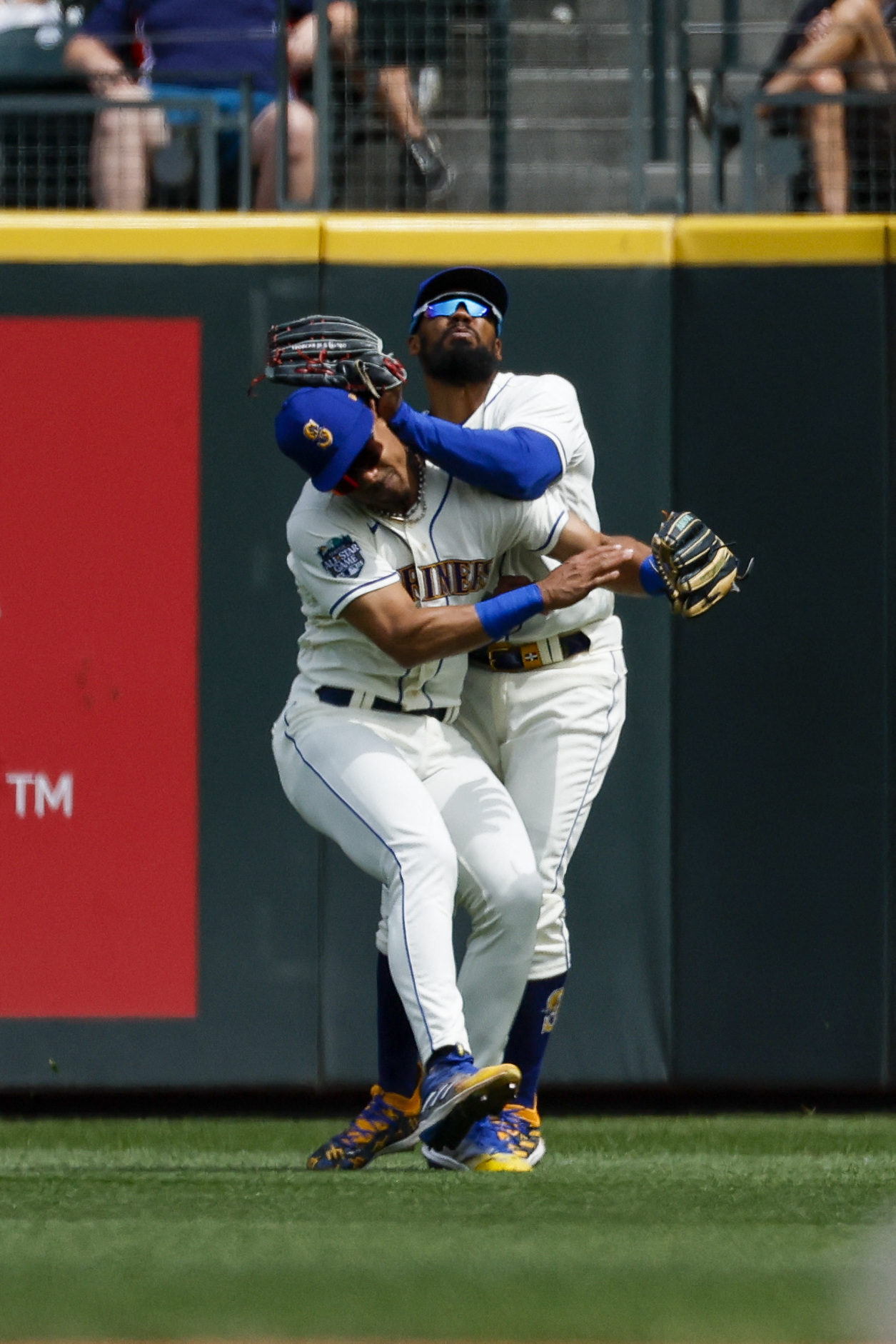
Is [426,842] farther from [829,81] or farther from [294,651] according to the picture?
[829,81]

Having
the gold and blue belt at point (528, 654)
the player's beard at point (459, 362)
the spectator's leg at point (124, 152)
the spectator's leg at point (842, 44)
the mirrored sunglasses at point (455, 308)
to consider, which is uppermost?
the spectator's leg at point (842, 44)

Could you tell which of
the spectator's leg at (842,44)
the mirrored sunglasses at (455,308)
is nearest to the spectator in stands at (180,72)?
the spectator's leg at (842,44)

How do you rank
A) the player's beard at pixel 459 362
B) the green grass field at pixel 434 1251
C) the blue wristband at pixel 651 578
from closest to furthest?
the green grass field at pixel 434 1251 < the blue wristband at pixel 651 578 < the player's beard at pixel 459 362

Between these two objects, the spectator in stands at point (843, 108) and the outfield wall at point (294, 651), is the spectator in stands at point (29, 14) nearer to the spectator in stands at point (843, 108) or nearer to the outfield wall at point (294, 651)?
the outfield wall at point (294, 651)

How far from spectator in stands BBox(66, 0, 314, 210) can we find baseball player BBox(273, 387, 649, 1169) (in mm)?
1944

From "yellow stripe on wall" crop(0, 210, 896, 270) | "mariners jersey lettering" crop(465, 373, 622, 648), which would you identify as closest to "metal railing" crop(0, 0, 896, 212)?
"yellow stripe on wall" crop(0, 210, 896, 270)

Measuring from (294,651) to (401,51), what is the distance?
1.65 metres

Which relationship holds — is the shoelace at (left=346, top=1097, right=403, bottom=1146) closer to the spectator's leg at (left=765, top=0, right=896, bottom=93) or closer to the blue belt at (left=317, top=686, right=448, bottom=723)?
the blue belt at (left=317, top=686, right=448, bottom=723)

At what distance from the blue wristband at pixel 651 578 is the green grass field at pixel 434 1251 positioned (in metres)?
1.13

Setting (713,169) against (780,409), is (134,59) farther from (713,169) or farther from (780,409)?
(780,409)

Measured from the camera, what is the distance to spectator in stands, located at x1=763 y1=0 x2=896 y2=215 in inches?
210

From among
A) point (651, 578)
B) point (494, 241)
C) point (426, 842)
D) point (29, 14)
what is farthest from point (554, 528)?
point (29, 14)

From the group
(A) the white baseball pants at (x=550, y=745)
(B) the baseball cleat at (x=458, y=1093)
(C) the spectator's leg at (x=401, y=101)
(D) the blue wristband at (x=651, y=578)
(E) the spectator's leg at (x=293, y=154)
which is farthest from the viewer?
(E) the spectator's leg at (x=293, y=154)

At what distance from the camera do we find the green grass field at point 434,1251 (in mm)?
2398
